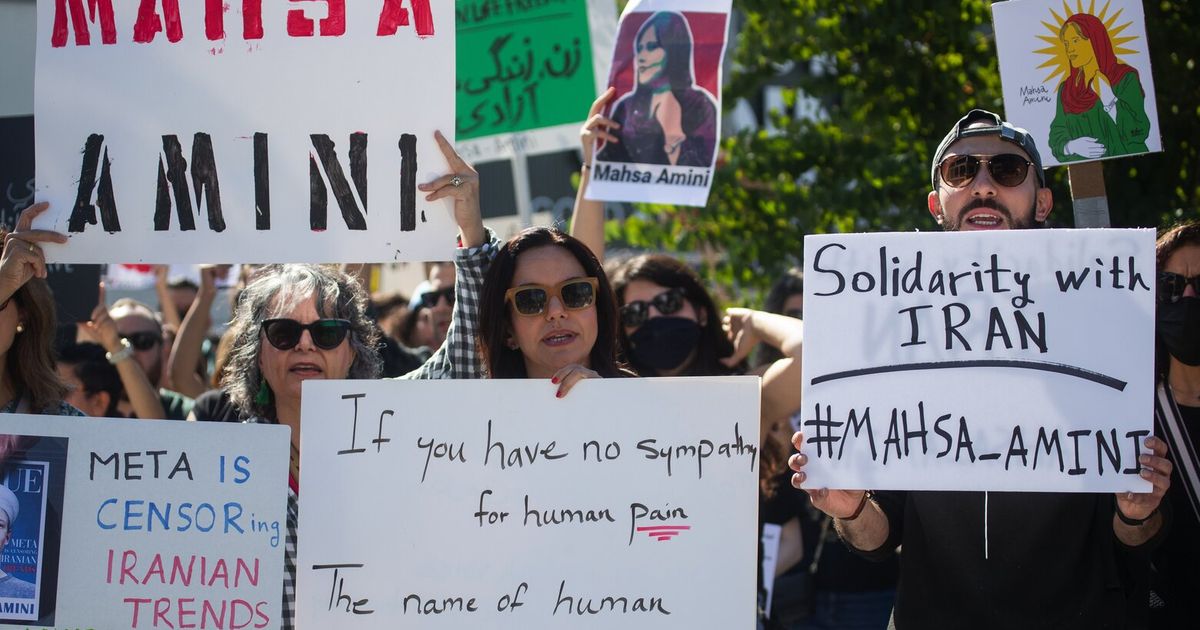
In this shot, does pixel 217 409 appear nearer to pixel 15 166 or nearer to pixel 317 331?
pixel 317 331

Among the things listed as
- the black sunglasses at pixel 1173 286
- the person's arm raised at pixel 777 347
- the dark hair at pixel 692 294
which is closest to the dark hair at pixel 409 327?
the dark hair at pixel 692 294

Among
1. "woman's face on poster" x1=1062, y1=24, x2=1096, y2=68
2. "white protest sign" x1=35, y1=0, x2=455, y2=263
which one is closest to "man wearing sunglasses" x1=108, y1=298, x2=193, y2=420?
"white protest sign" x1=35, y1=0, x2=455, y2=263

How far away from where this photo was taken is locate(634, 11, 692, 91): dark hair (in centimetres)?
358

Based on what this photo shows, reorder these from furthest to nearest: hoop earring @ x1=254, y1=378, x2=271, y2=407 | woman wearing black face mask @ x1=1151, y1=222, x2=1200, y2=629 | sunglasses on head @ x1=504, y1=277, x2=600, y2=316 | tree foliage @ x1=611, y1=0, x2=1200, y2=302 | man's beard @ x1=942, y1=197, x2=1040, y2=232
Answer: tree foliage @ x1=611, y1=0, x2=1200, y2=302, hoop earring @ x1=254, y1=378, x2=271, y2=407, sunglasses on head @ x1=504, y1=277, x2=600, y2=316, woman wearing black face mask @ x1=1151, y1=222, x2=1200, y2=629, man's beard @ x1=942, y1=197, x2=1040, y2=232

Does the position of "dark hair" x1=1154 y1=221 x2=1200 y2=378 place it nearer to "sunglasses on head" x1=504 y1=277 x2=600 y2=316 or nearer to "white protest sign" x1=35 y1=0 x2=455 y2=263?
"sunglasses on head" x1=504 y1=277 x2=600 y2=316

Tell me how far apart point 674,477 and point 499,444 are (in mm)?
367

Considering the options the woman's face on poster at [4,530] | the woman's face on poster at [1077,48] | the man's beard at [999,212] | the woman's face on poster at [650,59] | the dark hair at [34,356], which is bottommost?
the woman's face on poster at [4,530]

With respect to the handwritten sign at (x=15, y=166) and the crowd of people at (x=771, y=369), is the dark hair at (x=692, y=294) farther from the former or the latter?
the handwritten sign at (x=15, y=166)

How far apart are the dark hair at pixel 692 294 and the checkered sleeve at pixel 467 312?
93 centimetres

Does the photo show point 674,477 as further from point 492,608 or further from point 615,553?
point 492,608

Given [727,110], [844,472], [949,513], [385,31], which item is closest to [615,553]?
[844,472]

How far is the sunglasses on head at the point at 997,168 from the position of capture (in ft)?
8.32

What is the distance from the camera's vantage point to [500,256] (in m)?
2.81

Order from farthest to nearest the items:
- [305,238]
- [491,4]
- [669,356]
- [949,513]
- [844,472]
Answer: [491,4]
[669,356]
[305,238]
[949,513]
[844,472]
